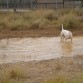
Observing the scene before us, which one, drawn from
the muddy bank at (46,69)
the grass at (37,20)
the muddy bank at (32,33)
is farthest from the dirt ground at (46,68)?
the grass at (37,20)

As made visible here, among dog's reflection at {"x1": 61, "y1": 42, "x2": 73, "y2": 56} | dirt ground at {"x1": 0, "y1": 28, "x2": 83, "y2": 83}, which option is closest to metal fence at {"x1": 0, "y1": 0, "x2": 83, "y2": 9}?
dog's reflection at {"x1": 61, "y1": 42, "x2": 73, "y2": 56}

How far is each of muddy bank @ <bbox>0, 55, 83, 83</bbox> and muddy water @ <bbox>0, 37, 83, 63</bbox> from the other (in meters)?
1.30

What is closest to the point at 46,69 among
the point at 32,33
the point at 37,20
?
the point at 32,33

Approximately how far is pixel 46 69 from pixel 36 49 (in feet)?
16.4

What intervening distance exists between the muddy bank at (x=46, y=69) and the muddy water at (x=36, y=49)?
1.30m

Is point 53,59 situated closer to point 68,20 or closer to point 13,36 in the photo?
point 13,36

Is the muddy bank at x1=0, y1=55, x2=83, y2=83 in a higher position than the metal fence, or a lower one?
higher

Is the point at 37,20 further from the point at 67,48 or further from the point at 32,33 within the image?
the point at 67,48

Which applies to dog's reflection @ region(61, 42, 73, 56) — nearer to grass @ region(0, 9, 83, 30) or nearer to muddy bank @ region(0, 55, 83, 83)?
muddy bank @ region(0, 55, 83, 83)

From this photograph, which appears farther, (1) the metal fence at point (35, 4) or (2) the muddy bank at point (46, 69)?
(1) the metal fence at point (35, 4)

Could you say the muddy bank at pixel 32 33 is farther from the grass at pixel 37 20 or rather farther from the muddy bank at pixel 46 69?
the muddy bank at pixel 46 69

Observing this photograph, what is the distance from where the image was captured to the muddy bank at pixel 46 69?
1145cm

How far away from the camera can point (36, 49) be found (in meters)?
17.8

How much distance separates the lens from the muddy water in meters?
15.8
